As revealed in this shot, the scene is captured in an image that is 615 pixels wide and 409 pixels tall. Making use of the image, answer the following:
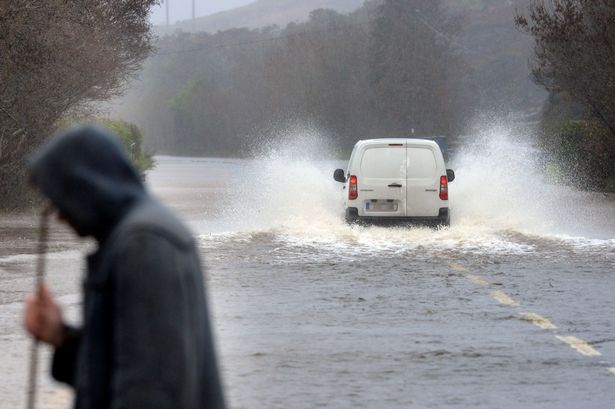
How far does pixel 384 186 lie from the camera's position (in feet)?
75.9

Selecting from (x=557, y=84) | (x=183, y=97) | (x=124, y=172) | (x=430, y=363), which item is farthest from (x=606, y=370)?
(x=183, y=97)

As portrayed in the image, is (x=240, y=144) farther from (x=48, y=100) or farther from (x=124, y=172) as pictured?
(x=124, y=172)

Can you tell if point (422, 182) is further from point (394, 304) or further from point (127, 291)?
point (127, 291)

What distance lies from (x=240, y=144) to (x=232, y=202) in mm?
121207

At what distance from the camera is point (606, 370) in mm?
10242

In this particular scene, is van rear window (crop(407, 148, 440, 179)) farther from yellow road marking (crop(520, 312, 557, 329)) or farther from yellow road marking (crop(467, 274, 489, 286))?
yellow road marking (crop(520, 312, 557, 329))

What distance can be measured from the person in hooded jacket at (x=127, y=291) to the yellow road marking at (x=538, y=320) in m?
9.22

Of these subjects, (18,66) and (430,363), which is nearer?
(430,363)

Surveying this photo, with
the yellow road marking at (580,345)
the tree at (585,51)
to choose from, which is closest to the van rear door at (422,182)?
the yellow road marking at (580,345)

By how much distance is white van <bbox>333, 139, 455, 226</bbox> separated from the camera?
2312 cm

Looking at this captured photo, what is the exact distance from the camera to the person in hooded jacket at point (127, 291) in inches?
133

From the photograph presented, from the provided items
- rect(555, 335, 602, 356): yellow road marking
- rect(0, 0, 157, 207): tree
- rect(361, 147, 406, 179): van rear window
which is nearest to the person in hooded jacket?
rect(555, 335, 602, 356): yellow road marking

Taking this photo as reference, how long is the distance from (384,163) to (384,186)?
0.47m

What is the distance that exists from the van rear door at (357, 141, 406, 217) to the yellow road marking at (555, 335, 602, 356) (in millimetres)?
11273
